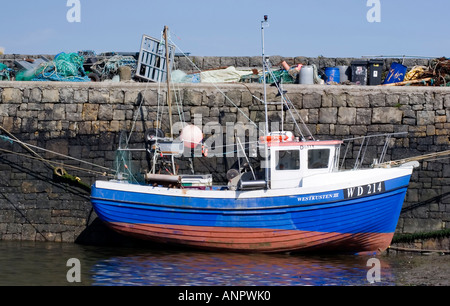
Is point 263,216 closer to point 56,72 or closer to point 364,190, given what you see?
point 364,190

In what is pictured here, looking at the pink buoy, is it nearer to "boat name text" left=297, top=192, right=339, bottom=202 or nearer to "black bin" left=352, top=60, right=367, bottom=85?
"boat name text" left=297, top=192, right=339, bottom=202

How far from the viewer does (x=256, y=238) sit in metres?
12.8

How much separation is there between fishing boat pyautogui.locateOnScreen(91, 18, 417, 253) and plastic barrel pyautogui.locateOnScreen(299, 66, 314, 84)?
2114 mm

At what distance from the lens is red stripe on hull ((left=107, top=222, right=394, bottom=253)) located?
1270 cm

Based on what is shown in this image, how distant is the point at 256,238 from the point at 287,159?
144 cm

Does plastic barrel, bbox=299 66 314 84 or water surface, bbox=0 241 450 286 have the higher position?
plastic barrel, bbox=299 66 314 84

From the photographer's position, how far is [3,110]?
14586 millimetres

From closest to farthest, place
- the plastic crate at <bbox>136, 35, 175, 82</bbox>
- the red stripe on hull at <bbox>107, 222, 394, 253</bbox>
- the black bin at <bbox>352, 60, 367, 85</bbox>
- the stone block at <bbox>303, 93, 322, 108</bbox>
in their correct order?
1. the red stripe on hull at <bbox>107, 222, 394, 253</bbox>
2. the stone block at <bbox>303, 93, 322, 108</bbox>
3. the plastic crate at <bbox>136, 35, 175, 82</bbox>
4. the black bin at <bbox>352, 60, 367, 85</bbox>

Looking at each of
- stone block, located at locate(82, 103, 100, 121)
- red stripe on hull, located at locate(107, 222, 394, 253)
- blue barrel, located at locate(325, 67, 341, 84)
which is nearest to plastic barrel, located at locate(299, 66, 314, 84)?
blue barrel, located at locate(325, 67, 341, 84)

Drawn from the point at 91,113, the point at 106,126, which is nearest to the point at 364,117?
the point at 106,126
